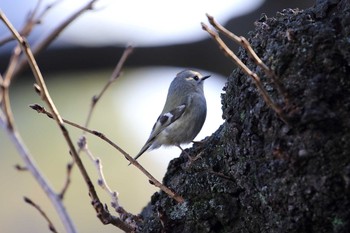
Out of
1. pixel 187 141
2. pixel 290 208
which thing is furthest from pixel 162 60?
pixel 290 208

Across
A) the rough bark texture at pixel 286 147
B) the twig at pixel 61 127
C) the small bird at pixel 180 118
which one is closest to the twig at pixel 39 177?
the twig at pixel 61 127

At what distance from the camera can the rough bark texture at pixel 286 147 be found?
1477 mm

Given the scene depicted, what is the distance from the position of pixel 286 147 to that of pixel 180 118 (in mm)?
1733

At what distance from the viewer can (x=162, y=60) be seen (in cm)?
337

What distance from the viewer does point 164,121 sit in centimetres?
326

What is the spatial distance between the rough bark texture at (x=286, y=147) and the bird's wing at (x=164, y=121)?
54.9 inches

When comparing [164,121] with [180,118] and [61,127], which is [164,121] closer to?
[180,118]

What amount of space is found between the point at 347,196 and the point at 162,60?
2.02 meters

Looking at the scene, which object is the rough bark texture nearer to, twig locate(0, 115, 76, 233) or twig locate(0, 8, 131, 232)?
twig locate(0, 8, 131, 232)

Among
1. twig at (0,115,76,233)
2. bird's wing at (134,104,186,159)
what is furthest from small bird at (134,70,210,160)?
twig at (0,115,76,233)

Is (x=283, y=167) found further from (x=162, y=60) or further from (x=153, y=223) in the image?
(x=162, y=60)

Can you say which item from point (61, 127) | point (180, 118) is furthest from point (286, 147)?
point (180, 118)

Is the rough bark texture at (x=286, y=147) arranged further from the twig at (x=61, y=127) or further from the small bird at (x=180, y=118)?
the small bird at (x=180, y=118)

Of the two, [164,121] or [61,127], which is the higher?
[164,121]
